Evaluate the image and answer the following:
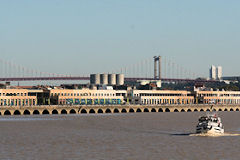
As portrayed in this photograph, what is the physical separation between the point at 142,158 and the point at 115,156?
2270 millimetres

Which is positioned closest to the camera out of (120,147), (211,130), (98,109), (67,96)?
(120,147)

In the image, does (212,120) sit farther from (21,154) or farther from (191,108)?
(191,108)

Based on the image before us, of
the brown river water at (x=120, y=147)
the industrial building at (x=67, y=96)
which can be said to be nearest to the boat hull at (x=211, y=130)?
the brown river water at (x=120, y=147)

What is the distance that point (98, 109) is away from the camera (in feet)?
541

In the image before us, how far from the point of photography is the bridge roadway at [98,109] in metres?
149

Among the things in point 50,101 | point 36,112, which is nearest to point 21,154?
point 36,112

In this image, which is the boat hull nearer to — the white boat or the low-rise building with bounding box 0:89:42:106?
the white boat

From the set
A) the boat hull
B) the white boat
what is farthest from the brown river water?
the white boat

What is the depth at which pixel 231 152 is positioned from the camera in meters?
51.0

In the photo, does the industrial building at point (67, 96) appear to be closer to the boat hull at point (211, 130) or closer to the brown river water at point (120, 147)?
the brown river water at point (120, 147)

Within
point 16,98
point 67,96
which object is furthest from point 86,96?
point 16,98

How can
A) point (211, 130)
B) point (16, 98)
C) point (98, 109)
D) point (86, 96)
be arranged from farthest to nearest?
1. point (86, 96)
2. point (16, 98)
3. point (98, 109)
4. point (211, 130)

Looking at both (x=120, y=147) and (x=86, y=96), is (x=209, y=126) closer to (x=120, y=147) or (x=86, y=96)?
(x=120, y=147)

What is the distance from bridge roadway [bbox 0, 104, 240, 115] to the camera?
149m
